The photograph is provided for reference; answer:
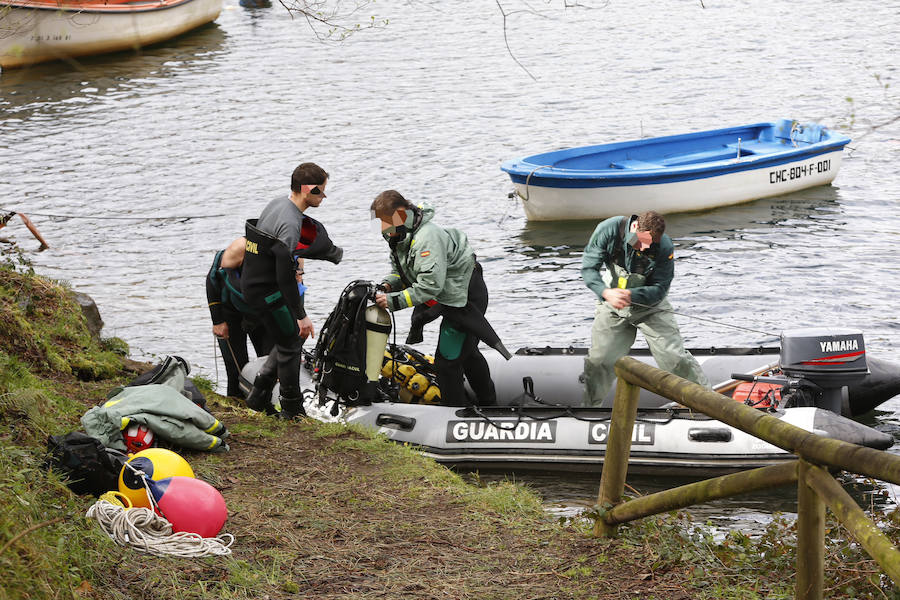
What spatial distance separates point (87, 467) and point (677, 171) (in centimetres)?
1130

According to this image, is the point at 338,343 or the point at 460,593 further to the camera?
the point at 338,343

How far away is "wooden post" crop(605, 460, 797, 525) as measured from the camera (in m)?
3.49

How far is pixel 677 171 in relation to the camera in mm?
14492

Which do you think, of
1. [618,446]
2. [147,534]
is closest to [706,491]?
[618,446]

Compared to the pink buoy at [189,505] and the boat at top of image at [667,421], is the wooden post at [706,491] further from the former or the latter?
the boat at top of image at [667,421]

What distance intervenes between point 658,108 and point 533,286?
9223mm

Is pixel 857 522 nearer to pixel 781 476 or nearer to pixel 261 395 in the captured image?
pixel 781 476

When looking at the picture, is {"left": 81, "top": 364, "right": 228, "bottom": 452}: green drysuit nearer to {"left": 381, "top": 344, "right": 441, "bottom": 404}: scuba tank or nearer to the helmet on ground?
the helmet on ground

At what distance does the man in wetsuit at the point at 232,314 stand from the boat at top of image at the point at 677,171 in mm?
7056

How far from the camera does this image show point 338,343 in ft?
23.3

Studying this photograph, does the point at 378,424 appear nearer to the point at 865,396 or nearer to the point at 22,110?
the point at 865,396

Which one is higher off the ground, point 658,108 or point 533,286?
point 658,108

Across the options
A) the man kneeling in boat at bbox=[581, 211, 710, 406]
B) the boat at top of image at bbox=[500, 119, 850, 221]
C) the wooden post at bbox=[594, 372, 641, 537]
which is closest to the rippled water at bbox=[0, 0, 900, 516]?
the boat at top of image at bbox=[500, 119, 850, 221]

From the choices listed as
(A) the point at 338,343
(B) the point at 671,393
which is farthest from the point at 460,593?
(A) the point at 338,343
